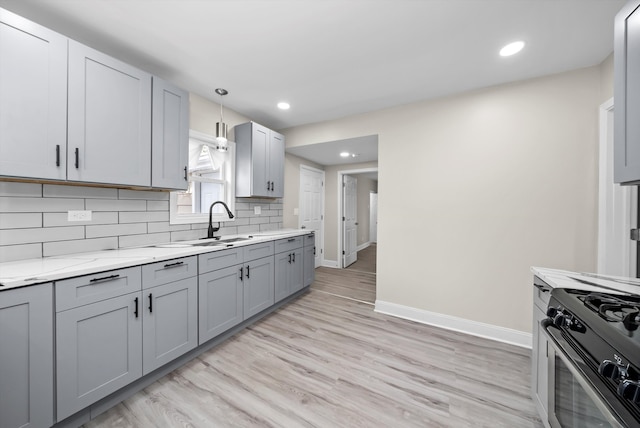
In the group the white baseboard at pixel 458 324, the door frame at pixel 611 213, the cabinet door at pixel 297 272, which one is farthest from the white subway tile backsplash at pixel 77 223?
the door frame at pixel 611 213

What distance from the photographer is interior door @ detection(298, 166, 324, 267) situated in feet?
14.9

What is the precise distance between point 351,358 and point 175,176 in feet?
7.56

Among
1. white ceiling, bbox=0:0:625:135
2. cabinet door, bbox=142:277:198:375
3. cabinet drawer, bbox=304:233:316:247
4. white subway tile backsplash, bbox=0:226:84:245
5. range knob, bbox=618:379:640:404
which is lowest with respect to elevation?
cabinet door, bbox=142:277:198:375

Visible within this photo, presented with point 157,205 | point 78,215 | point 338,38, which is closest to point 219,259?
point 157,205

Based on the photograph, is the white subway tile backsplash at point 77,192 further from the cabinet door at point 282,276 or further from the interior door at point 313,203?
the interior door at point 313,203

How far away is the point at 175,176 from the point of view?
214cm

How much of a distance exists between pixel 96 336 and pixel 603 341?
2.43 m

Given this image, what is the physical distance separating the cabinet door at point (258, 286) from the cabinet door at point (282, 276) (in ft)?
0.31

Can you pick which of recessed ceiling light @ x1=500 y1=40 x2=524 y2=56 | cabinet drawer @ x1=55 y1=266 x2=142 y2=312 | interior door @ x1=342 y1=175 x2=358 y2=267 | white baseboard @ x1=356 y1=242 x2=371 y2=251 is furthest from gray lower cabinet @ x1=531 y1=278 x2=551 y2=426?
white baseboard @ x1=356 y1=242 x2=371 y2=251

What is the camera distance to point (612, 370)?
2.31 ft

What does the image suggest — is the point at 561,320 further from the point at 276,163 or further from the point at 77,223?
the point at 276,163

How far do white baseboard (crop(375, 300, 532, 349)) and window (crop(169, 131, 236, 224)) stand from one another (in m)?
2.43

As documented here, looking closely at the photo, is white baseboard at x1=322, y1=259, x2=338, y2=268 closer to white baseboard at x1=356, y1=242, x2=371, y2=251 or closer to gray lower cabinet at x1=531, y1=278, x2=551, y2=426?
white baseboard at x1=356, y1=242, x2=371, y2=251

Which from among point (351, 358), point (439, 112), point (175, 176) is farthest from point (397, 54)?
point (351, 358)
